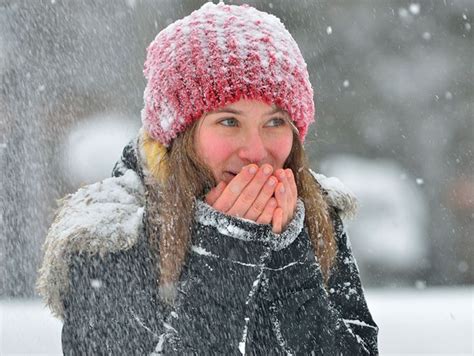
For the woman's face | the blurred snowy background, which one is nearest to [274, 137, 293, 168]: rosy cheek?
the woman's face

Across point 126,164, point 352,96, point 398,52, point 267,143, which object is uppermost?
point 398,52

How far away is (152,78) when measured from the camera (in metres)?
2.04

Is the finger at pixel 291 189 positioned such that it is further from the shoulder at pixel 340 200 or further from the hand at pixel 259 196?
the shoulder at pixel 340 200

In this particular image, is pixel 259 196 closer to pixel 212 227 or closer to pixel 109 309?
pixel 212 227

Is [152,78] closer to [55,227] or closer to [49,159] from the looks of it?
[55,227]

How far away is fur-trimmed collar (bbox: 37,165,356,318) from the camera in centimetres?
173

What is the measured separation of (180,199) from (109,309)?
314mm

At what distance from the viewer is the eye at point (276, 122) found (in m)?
1.93

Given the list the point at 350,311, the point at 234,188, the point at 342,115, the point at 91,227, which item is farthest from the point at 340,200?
the point at 342,115

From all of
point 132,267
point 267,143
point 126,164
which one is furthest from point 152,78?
point 132,267

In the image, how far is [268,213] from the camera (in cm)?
176

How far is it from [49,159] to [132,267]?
5690mm

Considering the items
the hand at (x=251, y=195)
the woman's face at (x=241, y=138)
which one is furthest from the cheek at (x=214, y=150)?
the hand at (x=251, y=195)

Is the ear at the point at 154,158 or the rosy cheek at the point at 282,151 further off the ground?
the rosy cheek at the point at 282,151
